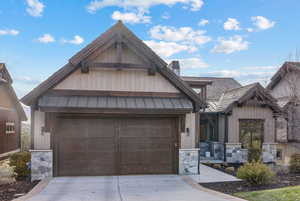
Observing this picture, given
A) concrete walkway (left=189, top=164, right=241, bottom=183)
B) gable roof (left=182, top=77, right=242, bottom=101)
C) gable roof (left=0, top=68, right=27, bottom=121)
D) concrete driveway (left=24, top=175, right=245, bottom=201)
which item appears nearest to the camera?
concrete driveway (left=24, top=175, right=245, bottom=201)

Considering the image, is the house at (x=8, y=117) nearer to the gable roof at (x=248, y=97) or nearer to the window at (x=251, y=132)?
the gable roof at (x=248, y=97)

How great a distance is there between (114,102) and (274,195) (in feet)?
22.6

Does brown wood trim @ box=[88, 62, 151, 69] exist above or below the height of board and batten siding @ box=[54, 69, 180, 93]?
above

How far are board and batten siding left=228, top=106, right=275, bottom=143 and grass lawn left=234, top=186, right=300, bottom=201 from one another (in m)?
8.40

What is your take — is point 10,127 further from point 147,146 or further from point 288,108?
point 288,108

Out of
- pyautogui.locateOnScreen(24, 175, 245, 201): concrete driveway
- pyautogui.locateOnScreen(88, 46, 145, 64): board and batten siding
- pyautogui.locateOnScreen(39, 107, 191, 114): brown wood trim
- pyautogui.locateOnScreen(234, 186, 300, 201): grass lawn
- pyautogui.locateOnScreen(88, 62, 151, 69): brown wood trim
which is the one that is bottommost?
pyautogui.locateOnScreen(24, 175, 245, 201): concrete driveway

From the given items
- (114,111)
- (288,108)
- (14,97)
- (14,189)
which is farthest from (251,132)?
(14,97)

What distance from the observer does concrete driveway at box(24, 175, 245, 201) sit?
8219 mm

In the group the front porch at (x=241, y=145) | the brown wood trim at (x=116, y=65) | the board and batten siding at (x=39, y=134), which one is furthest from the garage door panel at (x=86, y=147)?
the front porch at (x=241, y=145)

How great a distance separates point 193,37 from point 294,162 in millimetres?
10781

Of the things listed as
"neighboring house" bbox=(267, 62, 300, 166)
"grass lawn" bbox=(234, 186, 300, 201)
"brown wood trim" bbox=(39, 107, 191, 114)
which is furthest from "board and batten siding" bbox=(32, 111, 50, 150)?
"neighboring house" bbox=(267, 62, 300, 166)

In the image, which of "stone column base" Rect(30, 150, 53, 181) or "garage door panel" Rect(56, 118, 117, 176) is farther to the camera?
"garage door panel" Rect(56, 118, 117, 176)

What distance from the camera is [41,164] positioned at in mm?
10805

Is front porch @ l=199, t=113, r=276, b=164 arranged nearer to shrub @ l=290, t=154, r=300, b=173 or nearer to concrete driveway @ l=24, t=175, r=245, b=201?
shrub @ l=290, t=154, r=300, b=173
